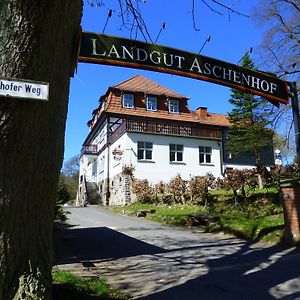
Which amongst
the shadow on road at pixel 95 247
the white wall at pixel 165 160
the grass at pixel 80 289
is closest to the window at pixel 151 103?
the white wall at pixel 165 160

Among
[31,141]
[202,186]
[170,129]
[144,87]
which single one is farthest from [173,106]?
[31,141]

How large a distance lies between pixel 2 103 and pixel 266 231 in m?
10.6

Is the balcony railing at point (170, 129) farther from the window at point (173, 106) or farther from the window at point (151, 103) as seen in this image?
the window at point (151, 103)

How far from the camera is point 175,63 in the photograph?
30.6ft

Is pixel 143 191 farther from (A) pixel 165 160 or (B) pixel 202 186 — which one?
(B) pixel 202 186

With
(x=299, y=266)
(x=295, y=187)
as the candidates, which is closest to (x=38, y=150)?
(x=299, y=266)

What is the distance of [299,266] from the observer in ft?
26.0

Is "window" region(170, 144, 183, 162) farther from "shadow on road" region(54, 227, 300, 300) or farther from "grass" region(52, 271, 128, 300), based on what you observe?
"grass" region(52, 271, 128, 300)

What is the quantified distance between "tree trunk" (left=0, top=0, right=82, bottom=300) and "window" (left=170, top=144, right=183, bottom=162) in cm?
3377

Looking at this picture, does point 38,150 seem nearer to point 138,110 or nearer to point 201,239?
point 201,239

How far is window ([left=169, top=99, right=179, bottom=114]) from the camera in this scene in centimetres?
4267

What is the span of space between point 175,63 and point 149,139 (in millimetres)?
26917

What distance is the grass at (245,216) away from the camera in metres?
12.6

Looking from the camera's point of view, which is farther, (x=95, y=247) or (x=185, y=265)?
(x=95, y=247)
